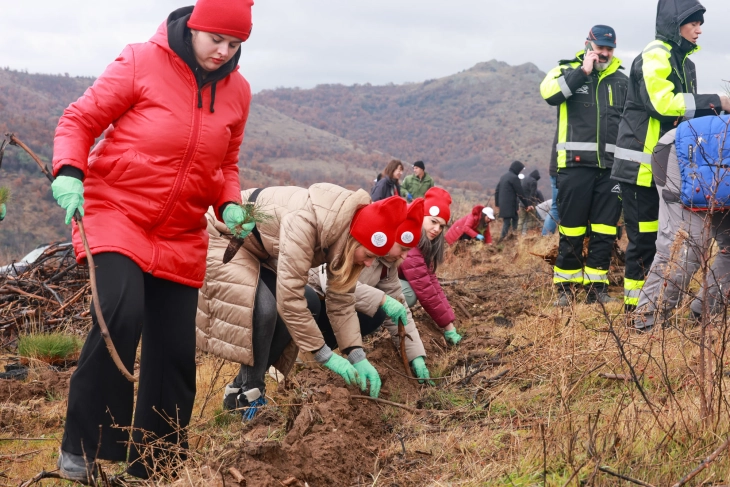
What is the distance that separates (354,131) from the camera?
317 feet

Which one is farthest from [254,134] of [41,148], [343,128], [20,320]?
[20,320]

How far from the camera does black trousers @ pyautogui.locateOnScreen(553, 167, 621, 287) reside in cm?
571

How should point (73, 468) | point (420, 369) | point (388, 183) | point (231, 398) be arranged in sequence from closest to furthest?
point (73, 468)
point (231, 398)
point (420, 369)
point (388, 183)

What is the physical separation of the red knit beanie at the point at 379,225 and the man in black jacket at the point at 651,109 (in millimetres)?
2182

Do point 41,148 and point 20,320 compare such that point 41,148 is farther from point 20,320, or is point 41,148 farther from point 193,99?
point 193,99

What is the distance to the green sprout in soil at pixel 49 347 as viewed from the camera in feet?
17.8

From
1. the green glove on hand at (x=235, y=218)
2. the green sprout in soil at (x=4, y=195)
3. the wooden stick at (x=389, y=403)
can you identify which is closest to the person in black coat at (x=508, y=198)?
the wooden stick at (x=389, y=403)

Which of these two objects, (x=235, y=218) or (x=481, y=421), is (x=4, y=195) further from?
(x=481, y=421)

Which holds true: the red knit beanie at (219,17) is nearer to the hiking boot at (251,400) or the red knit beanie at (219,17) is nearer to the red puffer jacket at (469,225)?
the hiking boot at (251,400)

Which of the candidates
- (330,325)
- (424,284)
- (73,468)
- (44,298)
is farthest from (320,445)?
(44,298)

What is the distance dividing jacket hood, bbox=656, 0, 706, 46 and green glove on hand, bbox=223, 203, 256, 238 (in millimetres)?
3362

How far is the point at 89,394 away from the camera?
2643 millimetres

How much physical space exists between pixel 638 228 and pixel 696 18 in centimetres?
147

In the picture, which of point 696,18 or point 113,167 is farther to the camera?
point 696,18
